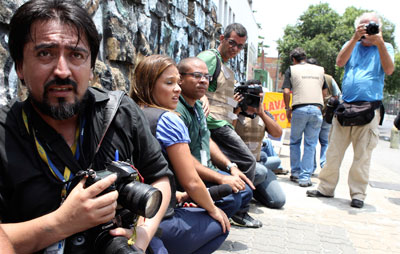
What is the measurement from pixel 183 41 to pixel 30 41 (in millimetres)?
4056

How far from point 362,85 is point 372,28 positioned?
0.69 metres

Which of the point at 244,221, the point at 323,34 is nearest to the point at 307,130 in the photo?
the point at 244,221

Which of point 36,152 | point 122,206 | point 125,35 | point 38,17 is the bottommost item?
point 122,206

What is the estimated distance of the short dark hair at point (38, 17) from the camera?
1.39 m

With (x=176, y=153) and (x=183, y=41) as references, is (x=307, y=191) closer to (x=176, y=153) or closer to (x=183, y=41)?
(x=183, y=41)

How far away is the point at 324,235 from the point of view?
3602 mm

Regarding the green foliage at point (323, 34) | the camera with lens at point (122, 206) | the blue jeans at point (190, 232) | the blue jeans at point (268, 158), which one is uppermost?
the green foliage at point (323, 34)

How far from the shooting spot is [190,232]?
2.12 meters

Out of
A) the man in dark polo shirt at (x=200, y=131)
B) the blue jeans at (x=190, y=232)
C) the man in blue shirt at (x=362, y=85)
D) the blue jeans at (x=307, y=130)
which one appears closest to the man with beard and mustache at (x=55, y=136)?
the blue jeans at (x=190, y=232)

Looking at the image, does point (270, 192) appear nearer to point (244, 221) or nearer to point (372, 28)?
point (244, 221)

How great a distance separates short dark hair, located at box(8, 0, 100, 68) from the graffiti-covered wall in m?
0.72

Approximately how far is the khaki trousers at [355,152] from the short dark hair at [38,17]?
399 centimetres

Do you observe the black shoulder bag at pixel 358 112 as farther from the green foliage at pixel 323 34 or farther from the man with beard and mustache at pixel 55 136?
the green foliage at pixel 323 34

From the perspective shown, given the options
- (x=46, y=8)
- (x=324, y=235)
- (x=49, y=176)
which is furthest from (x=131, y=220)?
(x=324, y=235)
